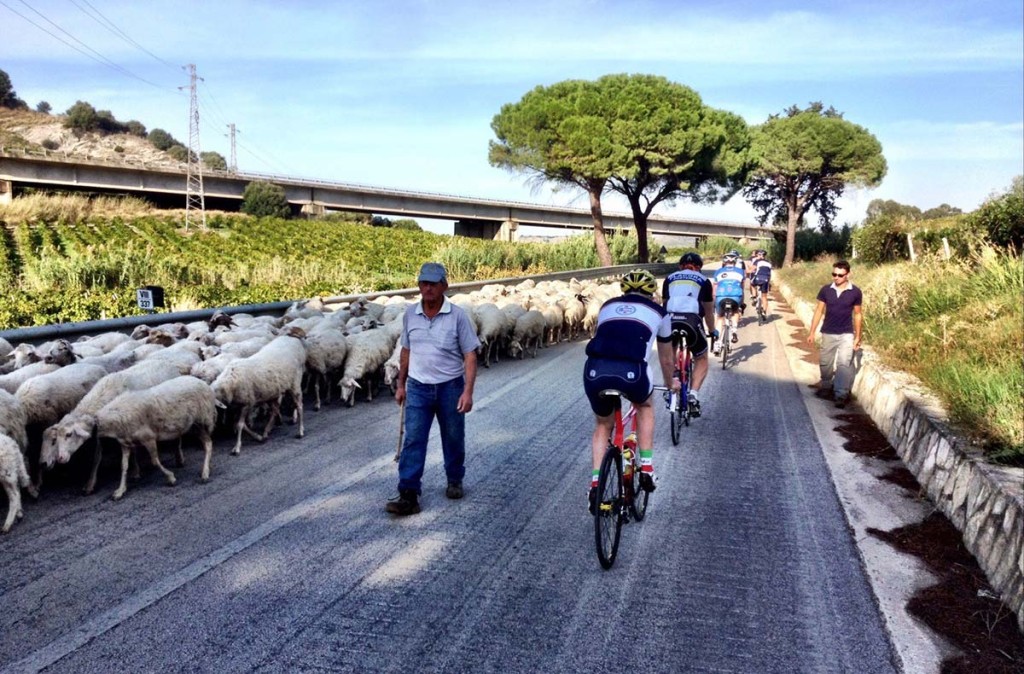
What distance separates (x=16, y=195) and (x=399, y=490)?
6077 cm

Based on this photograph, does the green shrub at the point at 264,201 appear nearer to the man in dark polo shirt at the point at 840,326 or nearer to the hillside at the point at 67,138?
the man in dark polo shirt at the point at 840,326

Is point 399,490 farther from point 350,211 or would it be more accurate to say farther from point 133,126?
point 133,126

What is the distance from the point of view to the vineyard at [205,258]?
1535 centimetres

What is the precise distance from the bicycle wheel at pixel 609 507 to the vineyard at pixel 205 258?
36.2 ft

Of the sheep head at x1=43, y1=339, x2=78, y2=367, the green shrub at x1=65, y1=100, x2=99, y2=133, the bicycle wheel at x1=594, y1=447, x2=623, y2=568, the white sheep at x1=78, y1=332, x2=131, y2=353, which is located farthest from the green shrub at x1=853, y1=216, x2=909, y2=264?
the green shrub at x1=65, y1=100, x2=99, y2=133

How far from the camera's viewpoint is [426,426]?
5977 millimetres

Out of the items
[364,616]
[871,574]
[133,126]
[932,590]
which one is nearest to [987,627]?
[932,590]

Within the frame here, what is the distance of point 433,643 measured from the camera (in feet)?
13.1

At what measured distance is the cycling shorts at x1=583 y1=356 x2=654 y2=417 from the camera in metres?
4.98

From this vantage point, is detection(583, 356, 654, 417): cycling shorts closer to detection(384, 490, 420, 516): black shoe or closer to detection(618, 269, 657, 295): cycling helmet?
detection(618, 269, 657, 295): cycling helmet

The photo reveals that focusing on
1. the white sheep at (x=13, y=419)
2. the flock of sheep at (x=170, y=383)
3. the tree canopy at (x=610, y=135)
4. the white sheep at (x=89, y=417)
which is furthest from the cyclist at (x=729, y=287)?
the tree canopy at (x=610, y=135)

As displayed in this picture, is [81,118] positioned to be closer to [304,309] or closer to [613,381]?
[304,309]

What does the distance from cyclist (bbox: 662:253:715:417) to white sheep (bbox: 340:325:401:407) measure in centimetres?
389

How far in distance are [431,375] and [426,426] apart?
42 centimetres
